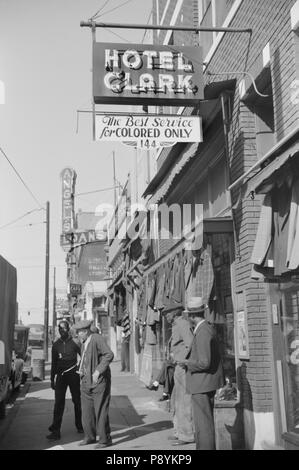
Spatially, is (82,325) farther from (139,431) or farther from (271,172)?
(271,172)

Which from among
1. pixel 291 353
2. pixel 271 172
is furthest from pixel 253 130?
pixel 291 353

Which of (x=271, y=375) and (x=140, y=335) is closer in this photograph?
(x=271, y=375)

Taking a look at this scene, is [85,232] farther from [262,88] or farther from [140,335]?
[262,88]

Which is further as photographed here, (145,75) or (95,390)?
(145,75)

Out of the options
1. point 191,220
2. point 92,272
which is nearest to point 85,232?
point 92,272

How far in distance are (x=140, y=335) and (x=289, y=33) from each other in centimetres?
1228

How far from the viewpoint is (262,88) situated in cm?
727

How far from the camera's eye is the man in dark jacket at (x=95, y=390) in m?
7.33

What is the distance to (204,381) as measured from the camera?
5.93 metres

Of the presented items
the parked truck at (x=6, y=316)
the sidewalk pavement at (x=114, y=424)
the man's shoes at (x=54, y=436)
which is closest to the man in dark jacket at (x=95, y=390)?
the sidewalk pavement at (x=114, y=424)

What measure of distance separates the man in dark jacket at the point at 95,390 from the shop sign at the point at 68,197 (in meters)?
30.7

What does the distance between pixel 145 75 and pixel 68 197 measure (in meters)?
32.9

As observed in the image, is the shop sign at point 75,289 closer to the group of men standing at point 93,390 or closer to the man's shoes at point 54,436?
the group of men standing at point 93,390
